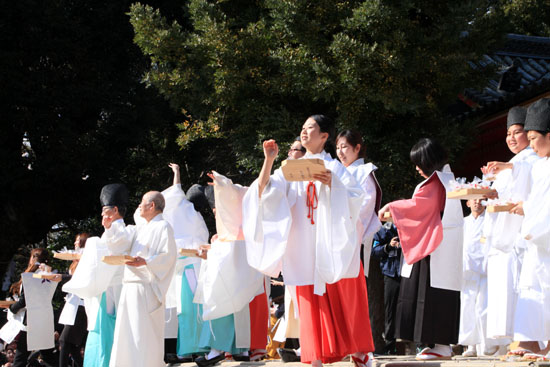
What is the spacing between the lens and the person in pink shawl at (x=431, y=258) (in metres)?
6.82

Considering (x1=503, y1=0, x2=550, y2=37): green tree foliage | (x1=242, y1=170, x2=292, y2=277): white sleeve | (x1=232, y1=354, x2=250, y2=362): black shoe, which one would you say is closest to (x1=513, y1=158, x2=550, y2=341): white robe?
(x1=242, y1=170, x2=292, y2=277): white sleeve

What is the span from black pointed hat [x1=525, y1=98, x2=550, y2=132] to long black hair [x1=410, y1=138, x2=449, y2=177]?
3.55 ft

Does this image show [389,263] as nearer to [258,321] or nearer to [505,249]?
[258,321]

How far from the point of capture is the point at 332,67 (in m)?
10.3

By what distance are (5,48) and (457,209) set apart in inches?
418

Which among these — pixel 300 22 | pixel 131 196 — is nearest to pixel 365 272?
pixel 300 22

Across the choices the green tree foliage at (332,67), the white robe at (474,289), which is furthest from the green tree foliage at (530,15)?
the white robe at (474,289)

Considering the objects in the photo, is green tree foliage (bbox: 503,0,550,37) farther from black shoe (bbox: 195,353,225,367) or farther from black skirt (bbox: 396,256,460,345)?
black shoe (bbox: 195,353,225,367)

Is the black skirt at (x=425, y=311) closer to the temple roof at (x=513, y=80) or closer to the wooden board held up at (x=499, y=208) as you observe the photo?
the wooden board held up at (x=499, y=208)

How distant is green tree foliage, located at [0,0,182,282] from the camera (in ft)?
47.2

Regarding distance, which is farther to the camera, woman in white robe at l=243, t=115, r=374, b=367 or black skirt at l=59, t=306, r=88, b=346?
black skirt at l=59, t=306, r=88, b=346

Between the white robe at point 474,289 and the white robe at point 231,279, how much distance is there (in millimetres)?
2678

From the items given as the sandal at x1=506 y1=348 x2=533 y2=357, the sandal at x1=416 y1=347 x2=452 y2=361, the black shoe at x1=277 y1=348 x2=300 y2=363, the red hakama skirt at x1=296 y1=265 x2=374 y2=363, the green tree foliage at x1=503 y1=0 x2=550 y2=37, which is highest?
the green tree foliage at x1=503 y1=0 x2=550 y2=37

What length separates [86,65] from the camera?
49.0 feet
